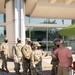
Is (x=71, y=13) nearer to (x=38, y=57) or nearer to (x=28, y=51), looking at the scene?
(x=28, y=51)

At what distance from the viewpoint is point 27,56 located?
9328mm

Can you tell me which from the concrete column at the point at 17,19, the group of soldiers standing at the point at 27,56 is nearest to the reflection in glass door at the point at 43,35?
the concrete column at the point at 17,19

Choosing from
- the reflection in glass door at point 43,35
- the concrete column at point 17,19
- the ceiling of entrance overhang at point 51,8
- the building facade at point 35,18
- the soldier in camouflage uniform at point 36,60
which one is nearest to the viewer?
the soldier in camouflage uniform at point 36,60

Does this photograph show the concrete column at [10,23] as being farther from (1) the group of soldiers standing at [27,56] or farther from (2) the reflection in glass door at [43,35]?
(1) the group of soldiers standing at [27,56]

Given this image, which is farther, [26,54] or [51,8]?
[51,8]

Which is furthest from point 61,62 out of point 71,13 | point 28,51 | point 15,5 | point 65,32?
point 71,13

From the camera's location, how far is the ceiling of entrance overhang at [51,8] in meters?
19.3

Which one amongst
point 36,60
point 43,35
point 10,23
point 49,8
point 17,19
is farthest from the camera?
point 43,35

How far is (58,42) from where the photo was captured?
7.18m

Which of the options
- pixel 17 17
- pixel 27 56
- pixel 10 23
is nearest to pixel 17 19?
pixel 17 17

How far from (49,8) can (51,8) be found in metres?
0.18

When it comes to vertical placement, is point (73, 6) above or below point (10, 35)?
above

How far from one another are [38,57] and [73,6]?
13.1 m

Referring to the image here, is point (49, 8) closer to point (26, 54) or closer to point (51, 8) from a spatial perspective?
point (51, 8)
